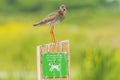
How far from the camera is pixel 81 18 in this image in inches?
695

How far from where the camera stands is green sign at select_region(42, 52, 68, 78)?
7.01m

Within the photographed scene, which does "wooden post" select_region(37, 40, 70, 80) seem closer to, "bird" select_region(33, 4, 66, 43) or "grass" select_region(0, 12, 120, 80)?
"bird" select_region(33, 4, 66, 43)

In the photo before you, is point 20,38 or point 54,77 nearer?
point 54,77

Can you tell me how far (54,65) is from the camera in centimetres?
700

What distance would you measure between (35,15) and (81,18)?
2.96 feet

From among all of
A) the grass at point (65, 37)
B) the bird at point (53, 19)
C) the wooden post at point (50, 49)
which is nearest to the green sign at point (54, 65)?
the wooden post at point (50, 49)

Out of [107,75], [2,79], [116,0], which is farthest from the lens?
[116,0]

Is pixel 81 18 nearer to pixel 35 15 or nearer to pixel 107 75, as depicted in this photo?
pixel 35 15

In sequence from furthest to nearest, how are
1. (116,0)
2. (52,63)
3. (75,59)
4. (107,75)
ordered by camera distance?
(116,0)
(75,59)
(107,75)
(52,63)

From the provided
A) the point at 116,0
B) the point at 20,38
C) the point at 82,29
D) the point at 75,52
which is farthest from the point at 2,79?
the point at 116,0

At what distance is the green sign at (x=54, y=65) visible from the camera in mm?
7012

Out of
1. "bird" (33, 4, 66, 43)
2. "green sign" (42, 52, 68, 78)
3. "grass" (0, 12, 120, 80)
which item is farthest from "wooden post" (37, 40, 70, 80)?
"grass" (0, 12, 120, 80)

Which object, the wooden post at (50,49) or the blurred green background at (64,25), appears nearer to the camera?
the wooden post at (50,49)

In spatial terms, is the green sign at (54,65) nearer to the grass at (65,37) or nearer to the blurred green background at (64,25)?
the grass at (65,37)
